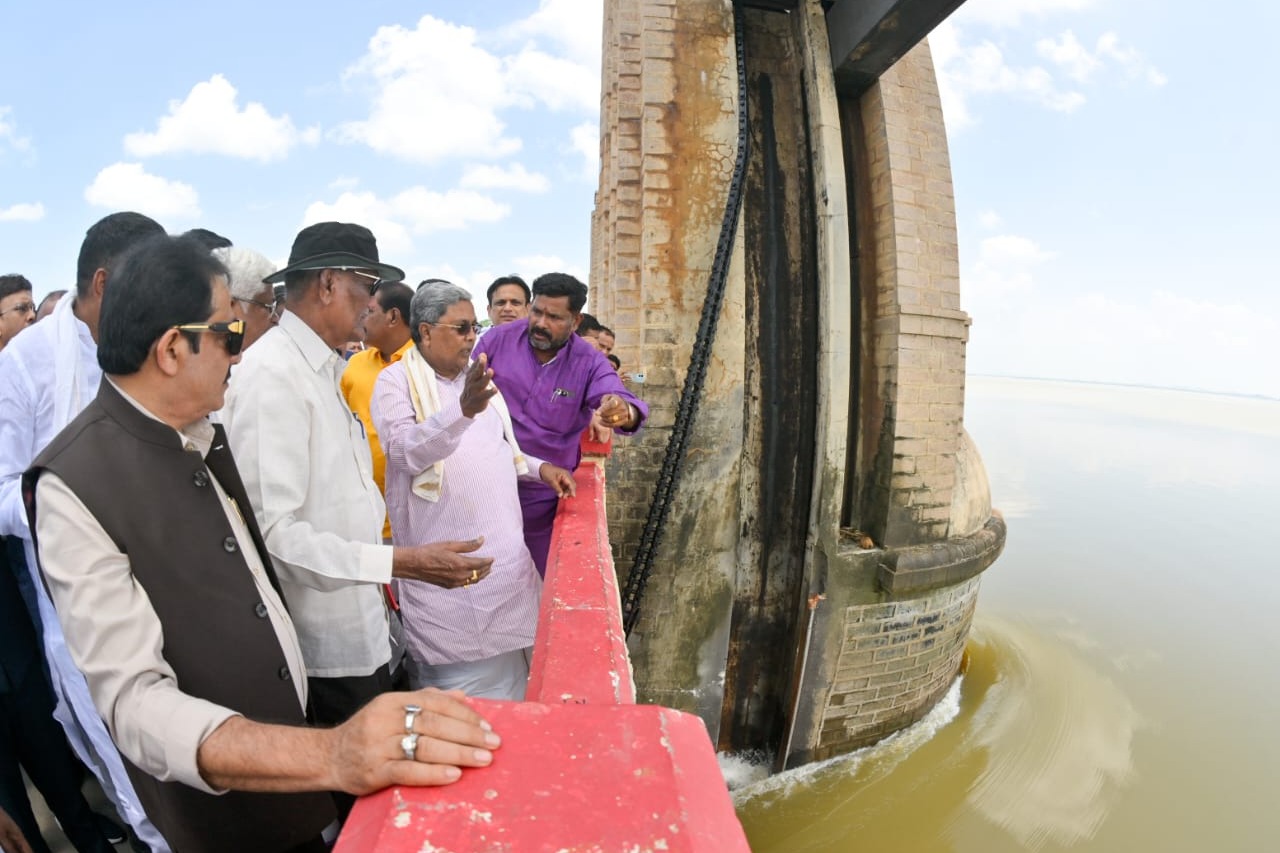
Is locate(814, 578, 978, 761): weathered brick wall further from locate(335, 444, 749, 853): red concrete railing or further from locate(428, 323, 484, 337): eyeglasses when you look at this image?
locate(335, 444, 749, 853): red concrete railing

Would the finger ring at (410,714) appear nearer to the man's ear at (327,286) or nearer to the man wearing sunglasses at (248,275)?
Answer: the man's ear at (327,286)

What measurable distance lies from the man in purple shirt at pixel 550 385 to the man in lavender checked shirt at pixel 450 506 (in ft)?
2.32

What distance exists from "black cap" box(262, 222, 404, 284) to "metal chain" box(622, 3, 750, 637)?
2.89 metres

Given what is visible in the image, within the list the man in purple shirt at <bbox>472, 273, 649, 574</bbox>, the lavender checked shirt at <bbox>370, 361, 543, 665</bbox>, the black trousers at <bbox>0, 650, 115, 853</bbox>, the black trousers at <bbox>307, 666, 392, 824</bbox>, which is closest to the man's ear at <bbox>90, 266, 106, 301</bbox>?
the lavender checked shirt at <bbox>370, 361, 543, 665</bbox>

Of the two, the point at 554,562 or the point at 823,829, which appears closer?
the point at 554,562

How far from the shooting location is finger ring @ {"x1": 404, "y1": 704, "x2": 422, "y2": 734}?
89 centimetres

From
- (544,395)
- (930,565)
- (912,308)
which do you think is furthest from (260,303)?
(930,565)

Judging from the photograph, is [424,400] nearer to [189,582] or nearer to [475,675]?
[475,675]

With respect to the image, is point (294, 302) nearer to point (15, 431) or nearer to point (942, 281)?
point (15, 431)

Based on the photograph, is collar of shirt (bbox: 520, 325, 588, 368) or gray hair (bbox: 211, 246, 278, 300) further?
collar of shirt (bbox: 520, 325, 588, 368)

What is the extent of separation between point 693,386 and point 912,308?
1734 mm

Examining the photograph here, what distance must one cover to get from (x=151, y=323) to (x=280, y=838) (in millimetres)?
1098

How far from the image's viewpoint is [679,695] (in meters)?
5.05

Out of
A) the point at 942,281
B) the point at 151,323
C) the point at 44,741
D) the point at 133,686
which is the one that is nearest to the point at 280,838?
the point at 133,686
